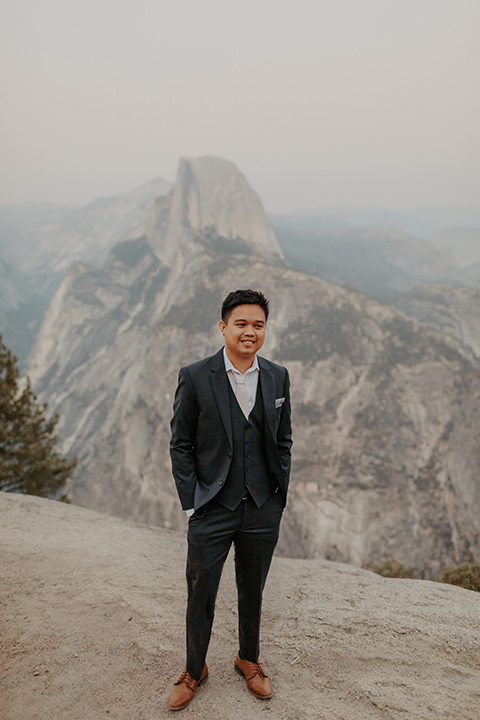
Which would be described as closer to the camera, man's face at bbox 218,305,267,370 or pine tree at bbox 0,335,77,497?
man's face at bbox 218,305,267,370

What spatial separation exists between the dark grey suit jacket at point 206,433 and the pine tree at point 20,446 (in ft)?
39.4

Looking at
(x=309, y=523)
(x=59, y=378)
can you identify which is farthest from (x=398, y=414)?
(x=59, y=378)

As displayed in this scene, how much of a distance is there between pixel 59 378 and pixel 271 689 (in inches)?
4234

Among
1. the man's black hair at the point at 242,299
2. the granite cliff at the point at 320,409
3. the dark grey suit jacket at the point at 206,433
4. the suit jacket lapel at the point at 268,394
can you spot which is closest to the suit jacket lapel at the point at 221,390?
the dark grey suit jacket at the point at 206,433

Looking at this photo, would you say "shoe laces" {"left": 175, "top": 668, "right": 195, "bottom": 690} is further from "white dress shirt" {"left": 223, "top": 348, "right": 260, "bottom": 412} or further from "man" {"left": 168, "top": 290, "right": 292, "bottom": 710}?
"white dress shirt" {"left": 223, "top": 348, "right": 260, "bottom": 412}

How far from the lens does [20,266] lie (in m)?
198

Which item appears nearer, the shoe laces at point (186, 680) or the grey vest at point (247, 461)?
the grey vest at point (247, 461)

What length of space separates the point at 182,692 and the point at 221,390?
2657 mm

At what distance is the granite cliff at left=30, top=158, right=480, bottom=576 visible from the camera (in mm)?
43844

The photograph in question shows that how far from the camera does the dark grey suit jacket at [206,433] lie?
327cm

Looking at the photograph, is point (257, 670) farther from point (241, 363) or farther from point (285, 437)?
point (241, 363)

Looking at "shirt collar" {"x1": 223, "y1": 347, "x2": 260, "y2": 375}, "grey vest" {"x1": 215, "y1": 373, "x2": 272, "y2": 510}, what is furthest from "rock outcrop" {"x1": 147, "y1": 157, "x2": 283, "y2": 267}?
"grey vest" {"x1": 215, "y1": 373, "x2": 272, "y2": 510}

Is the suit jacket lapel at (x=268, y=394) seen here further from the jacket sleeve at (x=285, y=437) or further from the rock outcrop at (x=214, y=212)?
the rock outcrop at (x=214, y=212)

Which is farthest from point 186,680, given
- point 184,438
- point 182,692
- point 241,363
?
point 241,363
